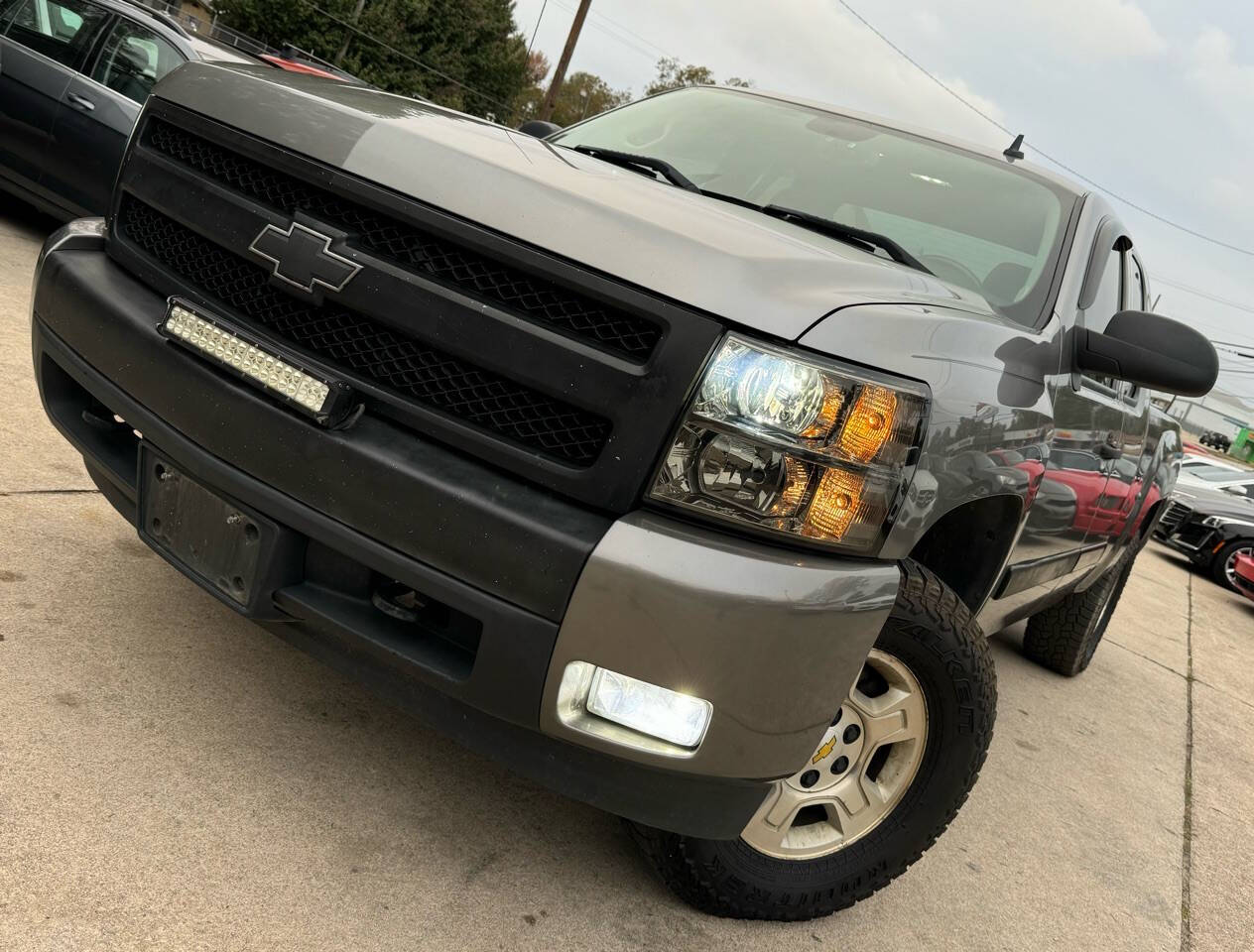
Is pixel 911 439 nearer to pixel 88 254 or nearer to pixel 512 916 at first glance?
pixel 512 916

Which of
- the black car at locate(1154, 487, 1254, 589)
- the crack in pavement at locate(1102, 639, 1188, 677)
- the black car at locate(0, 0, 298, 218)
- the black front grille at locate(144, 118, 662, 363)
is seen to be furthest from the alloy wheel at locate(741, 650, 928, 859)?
the black car at locate(1154, 487, 1254, 589)

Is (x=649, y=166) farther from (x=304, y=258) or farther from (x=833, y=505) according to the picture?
(x=833, y=505)

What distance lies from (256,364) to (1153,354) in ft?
6.93

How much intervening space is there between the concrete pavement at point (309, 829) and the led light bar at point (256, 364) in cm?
84

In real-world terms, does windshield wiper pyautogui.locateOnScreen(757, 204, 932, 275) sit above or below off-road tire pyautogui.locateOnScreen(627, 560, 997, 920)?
above

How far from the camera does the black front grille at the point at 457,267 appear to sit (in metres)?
1.87

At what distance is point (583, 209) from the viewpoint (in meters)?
1.91

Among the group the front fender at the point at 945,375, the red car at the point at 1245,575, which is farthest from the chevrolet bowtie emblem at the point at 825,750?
the red car at the point at 1245,575

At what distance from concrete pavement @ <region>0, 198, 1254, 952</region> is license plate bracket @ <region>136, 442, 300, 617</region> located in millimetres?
458

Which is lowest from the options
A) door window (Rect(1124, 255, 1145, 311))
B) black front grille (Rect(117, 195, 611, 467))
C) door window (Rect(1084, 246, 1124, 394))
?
black front grille (Rect(117, 195, 611, 467))

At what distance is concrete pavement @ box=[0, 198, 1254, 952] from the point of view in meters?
1.96

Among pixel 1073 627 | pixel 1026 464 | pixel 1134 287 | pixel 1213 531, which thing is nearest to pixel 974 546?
pixel 1026 464

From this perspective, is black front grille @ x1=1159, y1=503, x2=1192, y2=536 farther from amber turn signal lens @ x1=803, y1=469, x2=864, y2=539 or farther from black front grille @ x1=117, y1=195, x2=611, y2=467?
black front grille @ x1=117, y1=195, x2=611, y2=467

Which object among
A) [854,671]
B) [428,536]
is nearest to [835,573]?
[854,671]
